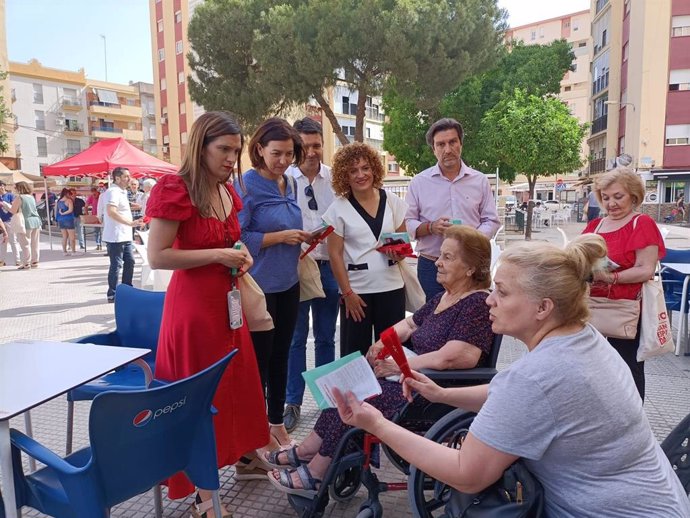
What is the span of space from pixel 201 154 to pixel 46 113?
52.7 m

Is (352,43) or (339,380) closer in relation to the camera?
(339,380)

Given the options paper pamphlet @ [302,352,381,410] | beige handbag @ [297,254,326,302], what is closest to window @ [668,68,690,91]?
beige handbag @ [297,254,326,302]

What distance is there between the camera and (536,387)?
4.05ft

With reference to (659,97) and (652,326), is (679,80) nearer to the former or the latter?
(659,97)

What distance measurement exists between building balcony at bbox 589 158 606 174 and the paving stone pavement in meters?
34.2

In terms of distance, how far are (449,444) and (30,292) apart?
814 cm

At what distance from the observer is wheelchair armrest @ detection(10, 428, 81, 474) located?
1.49 m

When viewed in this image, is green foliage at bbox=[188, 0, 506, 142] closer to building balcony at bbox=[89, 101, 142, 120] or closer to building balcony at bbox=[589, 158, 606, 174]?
building balcony at bbox=[589, 158, 606, 174]

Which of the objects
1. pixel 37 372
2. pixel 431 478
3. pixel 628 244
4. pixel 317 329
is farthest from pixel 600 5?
pixel 37 372

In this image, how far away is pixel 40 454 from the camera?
1530mm

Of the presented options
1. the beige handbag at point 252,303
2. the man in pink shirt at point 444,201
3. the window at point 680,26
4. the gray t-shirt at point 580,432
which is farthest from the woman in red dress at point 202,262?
the window at point 680,26

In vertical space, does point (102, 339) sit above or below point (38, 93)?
below

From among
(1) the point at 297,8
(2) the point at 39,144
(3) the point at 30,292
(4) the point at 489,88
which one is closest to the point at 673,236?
(4) the point at 489,88

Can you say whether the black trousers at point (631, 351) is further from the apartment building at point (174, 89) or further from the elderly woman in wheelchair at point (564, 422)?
the apartment building at point (174, 89)
